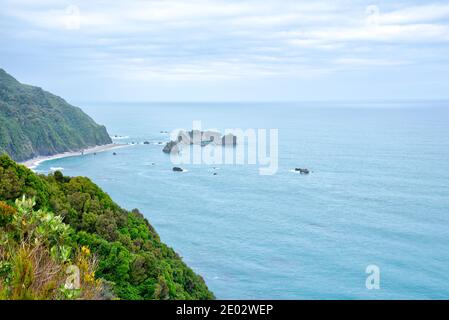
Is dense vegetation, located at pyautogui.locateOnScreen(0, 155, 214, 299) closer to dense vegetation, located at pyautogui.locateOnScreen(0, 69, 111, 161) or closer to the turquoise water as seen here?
the turquoise water

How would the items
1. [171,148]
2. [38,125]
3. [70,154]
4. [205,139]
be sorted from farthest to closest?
[205,139] → [38,125] → [70,154] → [171,148]

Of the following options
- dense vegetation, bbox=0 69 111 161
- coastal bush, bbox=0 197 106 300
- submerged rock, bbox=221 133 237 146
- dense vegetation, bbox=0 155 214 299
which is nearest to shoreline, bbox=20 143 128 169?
dense vegetation, bbox=0 69 111 161

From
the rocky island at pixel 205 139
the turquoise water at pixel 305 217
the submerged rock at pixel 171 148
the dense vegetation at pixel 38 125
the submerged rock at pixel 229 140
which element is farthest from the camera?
the rocky island at pixel 205 139

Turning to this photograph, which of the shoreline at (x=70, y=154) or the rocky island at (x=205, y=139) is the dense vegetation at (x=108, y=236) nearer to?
the shoreline at (x=70, y=154)

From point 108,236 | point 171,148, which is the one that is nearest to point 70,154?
point 171,148

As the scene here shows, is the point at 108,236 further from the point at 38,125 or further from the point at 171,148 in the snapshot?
the point at 38,125

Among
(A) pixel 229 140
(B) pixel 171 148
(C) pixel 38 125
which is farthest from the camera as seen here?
(A) pixel 229 140

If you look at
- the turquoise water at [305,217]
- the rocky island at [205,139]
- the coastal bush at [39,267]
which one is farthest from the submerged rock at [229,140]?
the coastal bush at [39,267]
